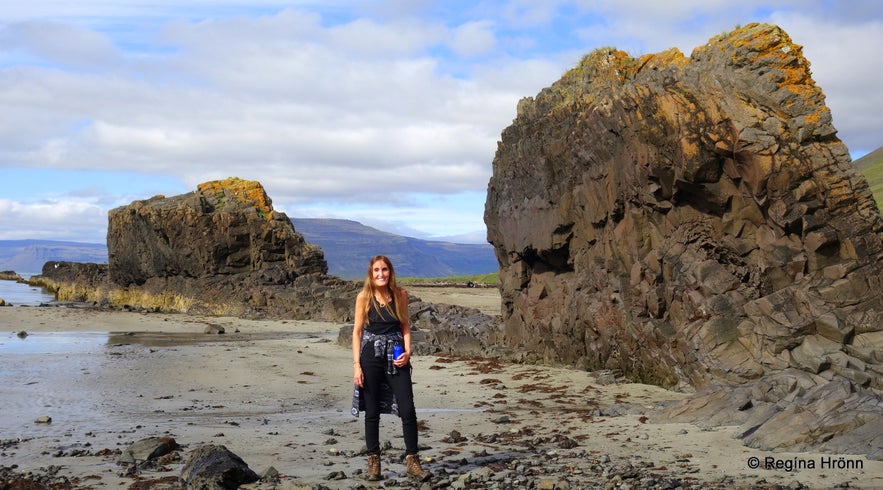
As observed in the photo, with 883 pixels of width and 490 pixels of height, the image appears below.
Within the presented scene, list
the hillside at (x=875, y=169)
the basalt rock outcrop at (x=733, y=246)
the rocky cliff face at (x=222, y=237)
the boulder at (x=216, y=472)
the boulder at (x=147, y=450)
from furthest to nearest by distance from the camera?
the hillside at (x=875, y=169), the rocky cliff face at (x=222, y=237), the basalt rock outcrop at (x=733, y=246), the boulder at (x=147, y=450), the boulder at (x=216, y=472)

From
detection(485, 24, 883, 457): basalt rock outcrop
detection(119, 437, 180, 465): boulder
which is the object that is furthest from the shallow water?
detection(485, 24, 883, 457): basalt rock outcrop

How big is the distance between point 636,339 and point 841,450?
714 cm

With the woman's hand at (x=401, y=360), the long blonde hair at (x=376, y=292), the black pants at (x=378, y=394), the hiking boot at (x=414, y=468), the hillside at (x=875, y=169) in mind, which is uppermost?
the hillside at (x=875, y=169)

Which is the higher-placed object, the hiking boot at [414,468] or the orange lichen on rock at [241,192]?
the orange lichen on rock at [241,192]

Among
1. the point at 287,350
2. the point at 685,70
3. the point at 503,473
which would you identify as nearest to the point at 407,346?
the point at 503,473

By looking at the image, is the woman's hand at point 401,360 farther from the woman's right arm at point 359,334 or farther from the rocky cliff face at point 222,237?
the rocky cliff face at point 222,237

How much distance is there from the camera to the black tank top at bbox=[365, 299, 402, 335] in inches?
354

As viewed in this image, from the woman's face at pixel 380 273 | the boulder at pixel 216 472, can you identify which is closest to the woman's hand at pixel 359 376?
the woman's face at pixel 380 273

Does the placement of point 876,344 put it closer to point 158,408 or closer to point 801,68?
point 801,68

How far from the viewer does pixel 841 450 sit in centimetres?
887

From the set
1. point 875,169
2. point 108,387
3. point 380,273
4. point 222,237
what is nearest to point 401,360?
point 380,273

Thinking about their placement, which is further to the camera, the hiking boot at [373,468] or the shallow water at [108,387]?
the shallow water at [108,387]

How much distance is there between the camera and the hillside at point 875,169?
84.6m

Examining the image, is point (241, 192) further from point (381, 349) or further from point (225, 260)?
point (381, 349)
